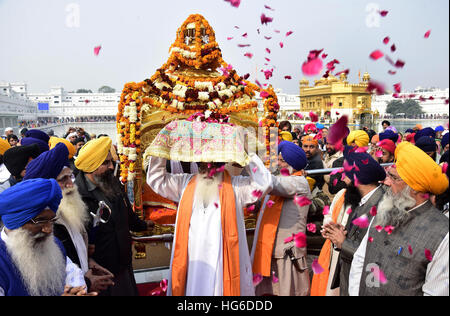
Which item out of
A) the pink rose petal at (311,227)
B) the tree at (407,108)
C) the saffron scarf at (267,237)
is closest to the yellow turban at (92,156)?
the saffron scarf at (267,237)

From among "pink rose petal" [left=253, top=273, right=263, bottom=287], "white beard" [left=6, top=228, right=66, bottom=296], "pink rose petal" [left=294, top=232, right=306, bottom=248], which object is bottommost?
"pink rose petal" [left=253, top=273, right=263, bottom=287]

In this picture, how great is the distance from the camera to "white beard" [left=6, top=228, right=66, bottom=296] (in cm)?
179

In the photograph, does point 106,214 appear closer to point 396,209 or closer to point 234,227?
point 234,227

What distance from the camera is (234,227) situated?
257 centimetres

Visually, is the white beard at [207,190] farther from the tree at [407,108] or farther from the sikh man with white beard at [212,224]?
the tree at [407,108]

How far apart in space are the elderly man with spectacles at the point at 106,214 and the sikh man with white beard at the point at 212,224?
539 mm

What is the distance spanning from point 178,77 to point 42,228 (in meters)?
3.81

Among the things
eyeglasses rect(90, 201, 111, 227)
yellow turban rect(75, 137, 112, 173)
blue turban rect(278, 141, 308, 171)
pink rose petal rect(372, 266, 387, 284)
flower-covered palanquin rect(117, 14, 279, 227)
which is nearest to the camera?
pink rose petal rect(372, 266, 387, 284)

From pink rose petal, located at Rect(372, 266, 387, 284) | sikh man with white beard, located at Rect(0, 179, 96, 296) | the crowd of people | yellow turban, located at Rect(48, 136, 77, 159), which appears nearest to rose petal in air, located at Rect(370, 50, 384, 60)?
the crowd of people

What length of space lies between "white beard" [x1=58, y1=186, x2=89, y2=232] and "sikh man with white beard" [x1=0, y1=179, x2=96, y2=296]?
0.44 m

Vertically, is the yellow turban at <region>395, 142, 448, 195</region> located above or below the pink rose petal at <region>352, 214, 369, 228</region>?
above

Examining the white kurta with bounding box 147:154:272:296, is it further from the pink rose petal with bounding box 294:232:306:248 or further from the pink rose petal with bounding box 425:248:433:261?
the pink rose petal with bounding box 425:248:433:261

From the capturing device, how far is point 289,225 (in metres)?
3.07

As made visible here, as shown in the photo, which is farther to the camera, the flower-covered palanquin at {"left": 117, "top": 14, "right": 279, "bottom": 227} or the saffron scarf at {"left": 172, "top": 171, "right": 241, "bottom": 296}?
the flower-covered palanquin at {"left": 117, "top": 14, "right": 279, "bottom": 227}
